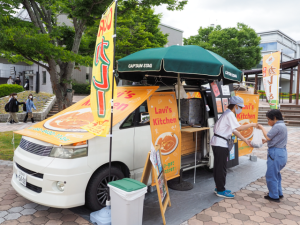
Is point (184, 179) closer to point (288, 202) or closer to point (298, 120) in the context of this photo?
point (288, 202)

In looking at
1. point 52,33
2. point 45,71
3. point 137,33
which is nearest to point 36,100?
point 45,71

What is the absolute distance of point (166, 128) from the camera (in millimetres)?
4371

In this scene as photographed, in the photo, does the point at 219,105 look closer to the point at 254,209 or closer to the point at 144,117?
the point at 144,117

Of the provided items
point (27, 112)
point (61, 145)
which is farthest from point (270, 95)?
point (27, 112)

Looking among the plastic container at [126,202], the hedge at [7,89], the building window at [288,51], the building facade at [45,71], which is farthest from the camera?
the building window at [288,51]

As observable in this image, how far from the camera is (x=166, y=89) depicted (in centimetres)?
470

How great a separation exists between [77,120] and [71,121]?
0.10 metres

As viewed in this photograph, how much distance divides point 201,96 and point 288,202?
2.78m

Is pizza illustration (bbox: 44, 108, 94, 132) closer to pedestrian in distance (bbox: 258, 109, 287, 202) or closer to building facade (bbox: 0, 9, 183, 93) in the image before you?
pedestrian in distance (bbox: 258, 109, 287, 202)

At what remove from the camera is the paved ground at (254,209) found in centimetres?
363

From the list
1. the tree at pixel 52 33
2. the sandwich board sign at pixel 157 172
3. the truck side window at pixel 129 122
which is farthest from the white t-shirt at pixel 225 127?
the tree at pixel 52 33

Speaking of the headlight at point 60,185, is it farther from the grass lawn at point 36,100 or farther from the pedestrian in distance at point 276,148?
the grass lawn at point 36,100

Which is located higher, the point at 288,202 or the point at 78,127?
the point at 78,127

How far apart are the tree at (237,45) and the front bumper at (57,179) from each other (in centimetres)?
2779
